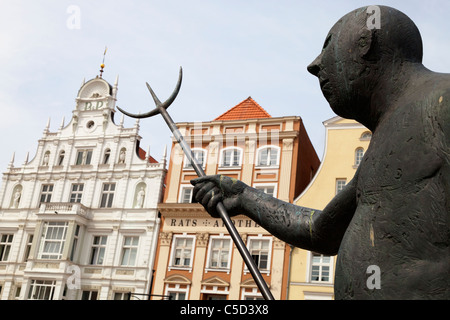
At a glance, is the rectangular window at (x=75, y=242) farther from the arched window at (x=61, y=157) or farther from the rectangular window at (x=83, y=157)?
the arched window at (x=61, y=157)

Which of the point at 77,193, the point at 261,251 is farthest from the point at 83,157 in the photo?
the point at 261,251

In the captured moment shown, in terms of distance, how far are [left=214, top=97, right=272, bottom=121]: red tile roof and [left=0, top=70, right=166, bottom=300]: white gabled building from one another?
4.06 metres

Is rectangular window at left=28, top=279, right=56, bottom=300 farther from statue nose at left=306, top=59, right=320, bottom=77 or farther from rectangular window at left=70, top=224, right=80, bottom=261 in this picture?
statue nose at left=306, top=59, right=320, bottom=77

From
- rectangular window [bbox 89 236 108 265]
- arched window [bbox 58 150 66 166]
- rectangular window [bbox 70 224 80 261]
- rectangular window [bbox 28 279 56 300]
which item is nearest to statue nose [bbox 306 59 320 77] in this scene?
rectangular window [bbox 89 236 108 265]

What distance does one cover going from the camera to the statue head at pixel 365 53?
5.63 ft

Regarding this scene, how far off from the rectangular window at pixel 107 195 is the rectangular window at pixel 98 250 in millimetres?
1605

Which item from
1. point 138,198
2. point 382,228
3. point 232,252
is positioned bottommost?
point 382,228

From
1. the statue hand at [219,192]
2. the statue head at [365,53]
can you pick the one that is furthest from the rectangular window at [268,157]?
the statue head at [365,53]

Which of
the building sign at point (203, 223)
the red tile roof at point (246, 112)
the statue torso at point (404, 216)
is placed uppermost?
the red tile roof at point (246, 112)

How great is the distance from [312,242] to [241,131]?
2351cm
